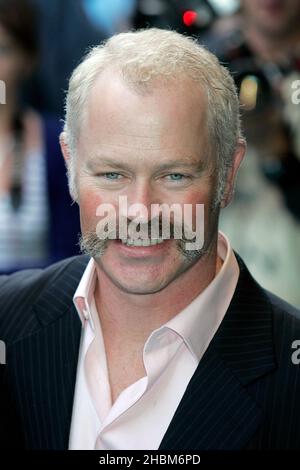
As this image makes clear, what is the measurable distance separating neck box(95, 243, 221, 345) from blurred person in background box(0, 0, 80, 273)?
1.15 metres

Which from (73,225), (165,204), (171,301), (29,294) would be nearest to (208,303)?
(171,301)

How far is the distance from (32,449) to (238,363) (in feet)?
1.08

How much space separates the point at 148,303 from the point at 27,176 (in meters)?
1.36

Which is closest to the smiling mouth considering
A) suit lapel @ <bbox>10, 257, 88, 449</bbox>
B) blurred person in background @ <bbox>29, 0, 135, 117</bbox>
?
suit lapel @ <bbox>10, 257, 88, 449</bbox>

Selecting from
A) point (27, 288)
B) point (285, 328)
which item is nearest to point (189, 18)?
point (27, 288)

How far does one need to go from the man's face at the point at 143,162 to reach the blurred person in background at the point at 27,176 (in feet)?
4.08

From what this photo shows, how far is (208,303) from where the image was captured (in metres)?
1.42

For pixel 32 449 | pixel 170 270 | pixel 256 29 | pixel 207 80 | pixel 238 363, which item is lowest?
pixel 32 449

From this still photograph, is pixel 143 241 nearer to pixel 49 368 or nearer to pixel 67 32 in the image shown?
pixel 49 368

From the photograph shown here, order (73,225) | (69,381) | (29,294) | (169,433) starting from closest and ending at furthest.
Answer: (169,433)
(69,381)
(29,294)
(73,225)

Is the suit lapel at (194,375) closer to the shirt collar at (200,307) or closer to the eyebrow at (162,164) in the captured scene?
the shirt collar at (200,307)

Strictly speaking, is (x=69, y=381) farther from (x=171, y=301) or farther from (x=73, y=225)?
(x=73, y=225)

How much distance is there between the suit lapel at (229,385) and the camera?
1314mm

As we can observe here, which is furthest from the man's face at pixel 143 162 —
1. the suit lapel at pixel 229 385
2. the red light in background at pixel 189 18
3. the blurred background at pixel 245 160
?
the red light in background at pixel 189 18
